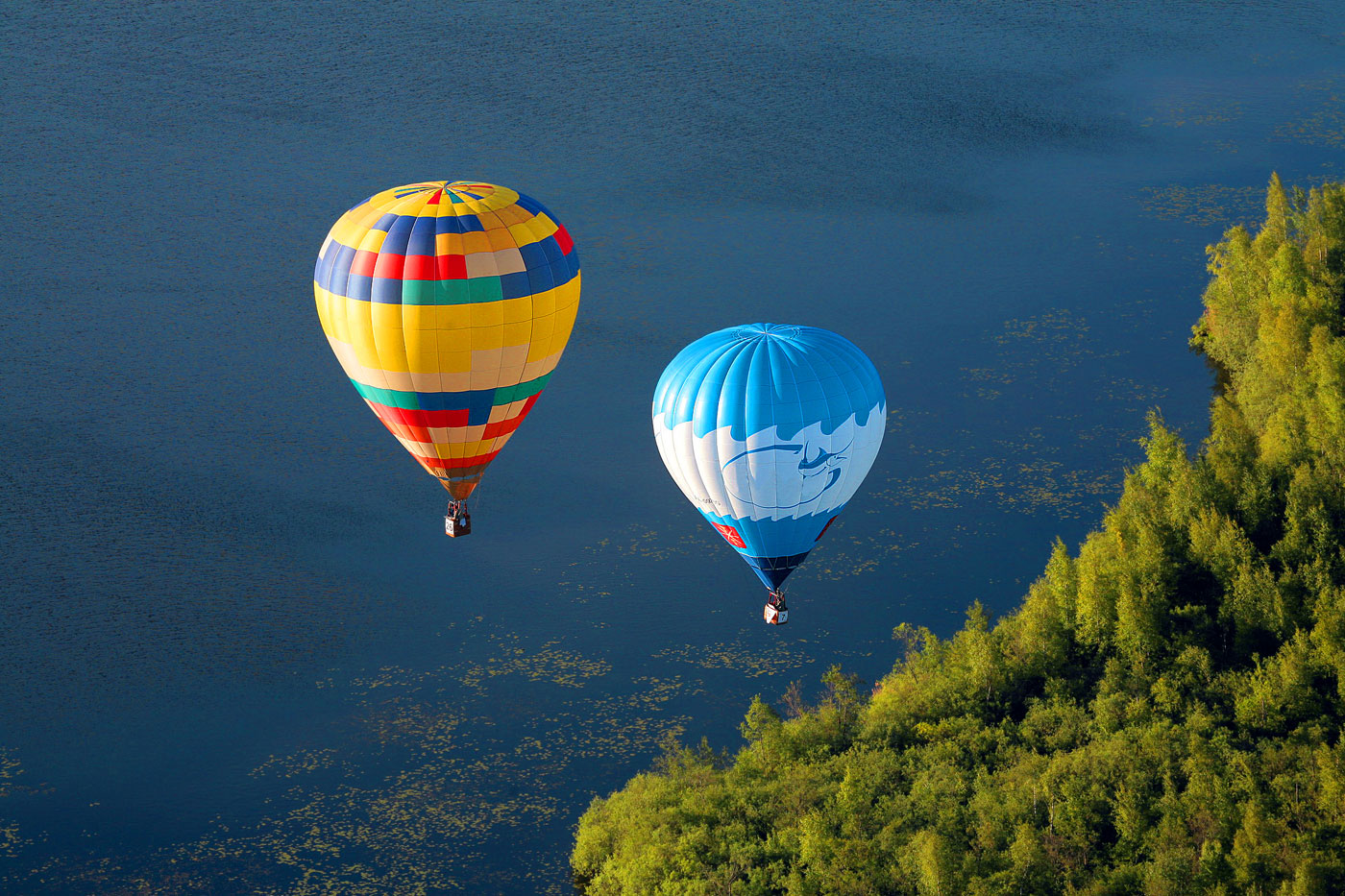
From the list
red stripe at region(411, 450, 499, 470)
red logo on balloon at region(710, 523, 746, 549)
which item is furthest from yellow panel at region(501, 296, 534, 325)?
red logo on balloon at region(710, 523, 746, 549)

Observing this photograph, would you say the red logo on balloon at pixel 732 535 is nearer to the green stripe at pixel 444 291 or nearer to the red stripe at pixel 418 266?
the green stripe at pixel 444 291

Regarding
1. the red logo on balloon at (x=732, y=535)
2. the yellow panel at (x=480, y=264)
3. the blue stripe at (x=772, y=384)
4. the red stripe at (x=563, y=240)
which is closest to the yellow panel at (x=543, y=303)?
the red stripe at (x=563, y=240)

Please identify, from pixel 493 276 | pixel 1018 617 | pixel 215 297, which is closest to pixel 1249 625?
pixel 1018 617

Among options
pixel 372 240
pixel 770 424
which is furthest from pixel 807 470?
pixel 372 240

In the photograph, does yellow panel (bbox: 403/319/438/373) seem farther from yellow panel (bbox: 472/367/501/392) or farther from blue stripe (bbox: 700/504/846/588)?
blue stripe (bbox: 700/504/846/588)

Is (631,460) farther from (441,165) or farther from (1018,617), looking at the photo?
(441,165)

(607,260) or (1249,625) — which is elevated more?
(607,260)
